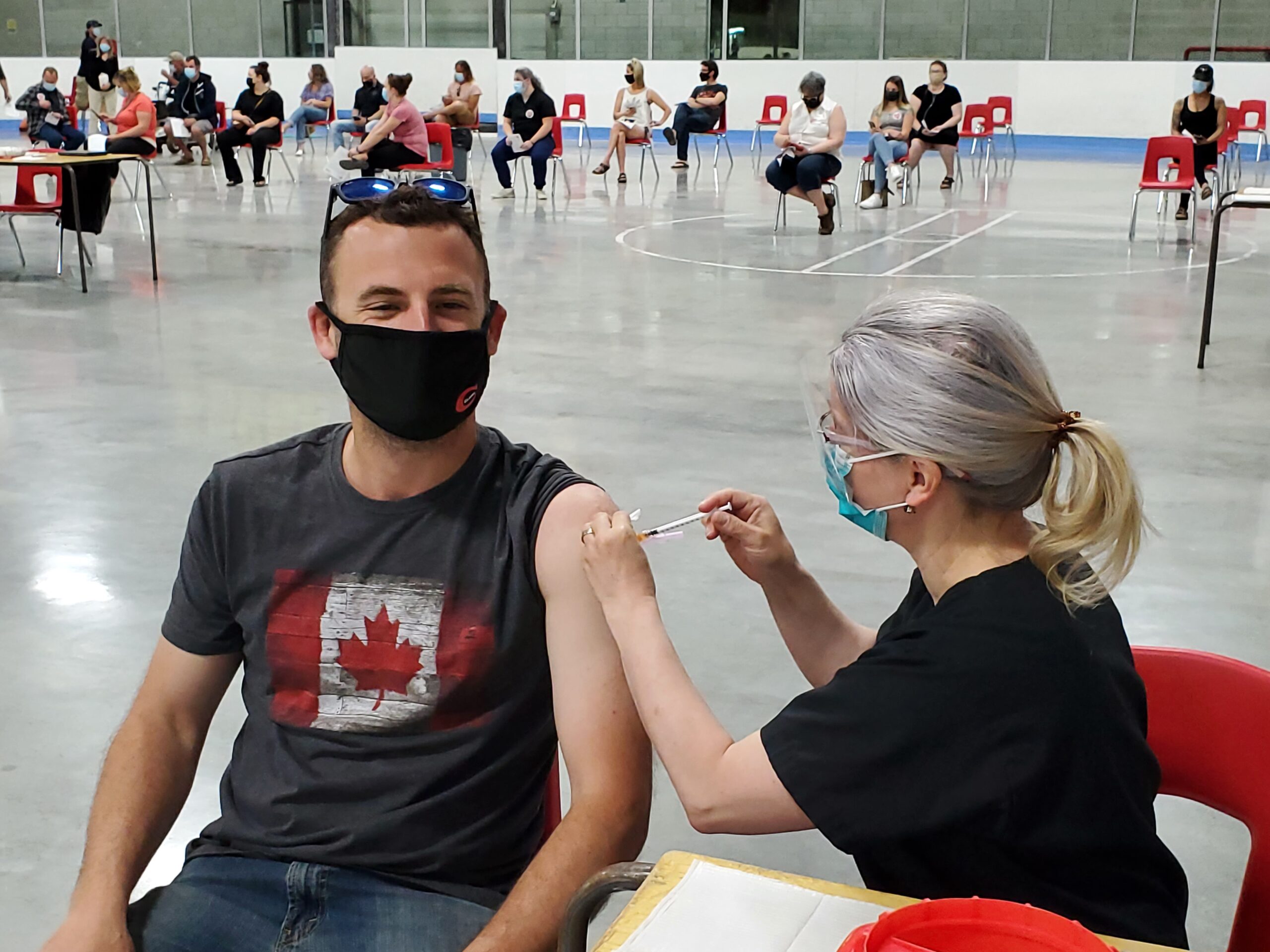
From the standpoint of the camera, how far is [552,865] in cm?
144

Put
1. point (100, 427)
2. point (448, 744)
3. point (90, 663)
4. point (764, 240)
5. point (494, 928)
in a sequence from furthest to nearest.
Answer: point (764, 240) < point (100, 427) < point (90, 663) < point (448, 744) < point (494, 928)

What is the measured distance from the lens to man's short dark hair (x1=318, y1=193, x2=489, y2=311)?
5.48ft

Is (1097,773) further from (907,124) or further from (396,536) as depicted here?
(907,124)

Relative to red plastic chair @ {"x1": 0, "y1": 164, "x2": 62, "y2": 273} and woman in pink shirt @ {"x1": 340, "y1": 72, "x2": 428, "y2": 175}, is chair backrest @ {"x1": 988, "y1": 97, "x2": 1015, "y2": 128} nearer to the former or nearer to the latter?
woman in pink shirt @ {"x1": 340, "y1": 72, "x2": 428, "y2": 175}

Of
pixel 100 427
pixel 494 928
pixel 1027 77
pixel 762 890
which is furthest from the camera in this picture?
pixel 1027 77

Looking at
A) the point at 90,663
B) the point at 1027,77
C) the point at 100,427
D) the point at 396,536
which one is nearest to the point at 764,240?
the point at 100,427

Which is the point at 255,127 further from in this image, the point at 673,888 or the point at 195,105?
the point at 673,888

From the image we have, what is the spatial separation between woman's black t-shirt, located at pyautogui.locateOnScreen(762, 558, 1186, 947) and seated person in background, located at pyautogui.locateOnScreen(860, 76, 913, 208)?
11401 millimetres

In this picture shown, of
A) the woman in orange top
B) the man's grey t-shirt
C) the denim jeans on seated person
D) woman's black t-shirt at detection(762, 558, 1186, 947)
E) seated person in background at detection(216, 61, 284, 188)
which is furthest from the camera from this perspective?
seated person in background at detection(216, 61, 284, 188)

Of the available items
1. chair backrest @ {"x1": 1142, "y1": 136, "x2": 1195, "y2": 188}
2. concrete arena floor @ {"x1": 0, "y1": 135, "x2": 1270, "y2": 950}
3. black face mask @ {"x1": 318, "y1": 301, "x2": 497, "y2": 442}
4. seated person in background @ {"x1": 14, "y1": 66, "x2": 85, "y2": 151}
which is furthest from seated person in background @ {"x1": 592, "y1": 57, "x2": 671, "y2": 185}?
black face mask @ {"x1": 318, "y1": 301, "x2": 497, "y2": 442}

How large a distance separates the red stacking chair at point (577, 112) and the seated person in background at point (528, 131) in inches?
115

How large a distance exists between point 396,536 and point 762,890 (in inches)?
24.6

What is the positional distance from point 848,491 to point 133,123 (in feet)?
40.1

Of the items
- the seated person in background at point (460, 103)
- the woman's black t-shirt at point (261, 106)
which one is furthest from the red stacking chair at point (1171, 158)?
the woman's black t-shirt at point (261, 106)
